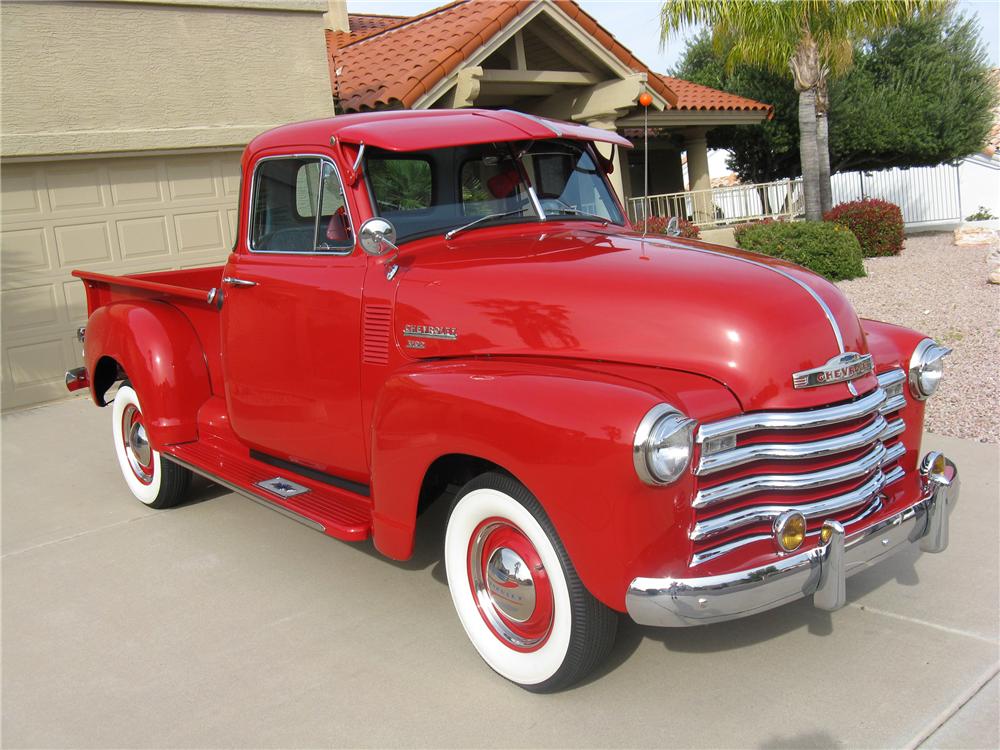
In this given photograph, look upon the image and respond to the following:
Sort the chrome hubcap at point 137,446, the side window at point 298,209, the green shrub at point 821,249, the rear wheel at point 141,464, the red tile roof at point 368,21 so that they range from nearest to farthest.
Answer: the side window at point 298,209 → the rear wheel at point 141,464 → the chrome hubcap at point 137,446 → the green shrub at point 821,249 → the red tile roof at point 368,21

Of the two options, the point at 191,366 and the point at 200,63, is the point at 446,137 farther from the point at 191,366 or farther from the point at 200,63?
the point at 200,63

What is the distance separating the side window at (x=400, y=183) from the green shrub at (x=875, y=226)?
12.6 m

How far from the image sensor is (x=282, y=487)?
13.6ft

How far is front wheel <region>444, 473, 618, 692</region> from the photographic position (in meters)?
2.89

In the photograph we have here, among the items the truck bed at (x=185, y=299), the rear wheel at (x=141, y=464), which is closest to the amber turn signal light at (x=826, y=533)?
the truck bed at (x=185, y=299)

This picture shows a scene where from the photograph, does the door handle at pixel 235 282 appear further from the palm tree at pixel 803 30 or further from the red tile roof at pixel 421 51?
the palm tree at pixel 803 30

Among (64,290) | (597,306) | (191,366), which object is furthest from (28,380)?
(597,306)

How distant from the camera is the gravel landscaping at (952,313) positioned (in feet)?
19.5

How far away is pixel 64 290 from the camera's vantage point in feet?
28.8

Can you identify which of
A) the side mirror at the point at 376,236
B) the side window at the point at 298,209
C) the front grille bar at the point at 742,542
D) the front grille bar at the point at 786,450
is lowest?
the front grille bar at the point at 742,542

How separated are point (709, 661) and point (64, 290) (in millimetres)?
7576

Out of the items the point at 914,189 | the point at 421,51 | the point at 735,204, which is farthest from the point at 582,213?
the point at 914,189

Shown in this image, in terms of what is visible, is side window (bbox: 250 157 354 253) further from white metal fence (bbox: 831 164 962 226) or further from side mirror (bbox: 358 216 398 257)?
white metal fence (bbox: 831 164 962 226)

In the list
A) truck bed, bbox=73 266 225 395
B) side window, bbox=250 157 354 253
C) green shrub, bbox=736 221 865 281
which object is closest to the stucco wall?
truck bed, bbox=73 266 225 395
